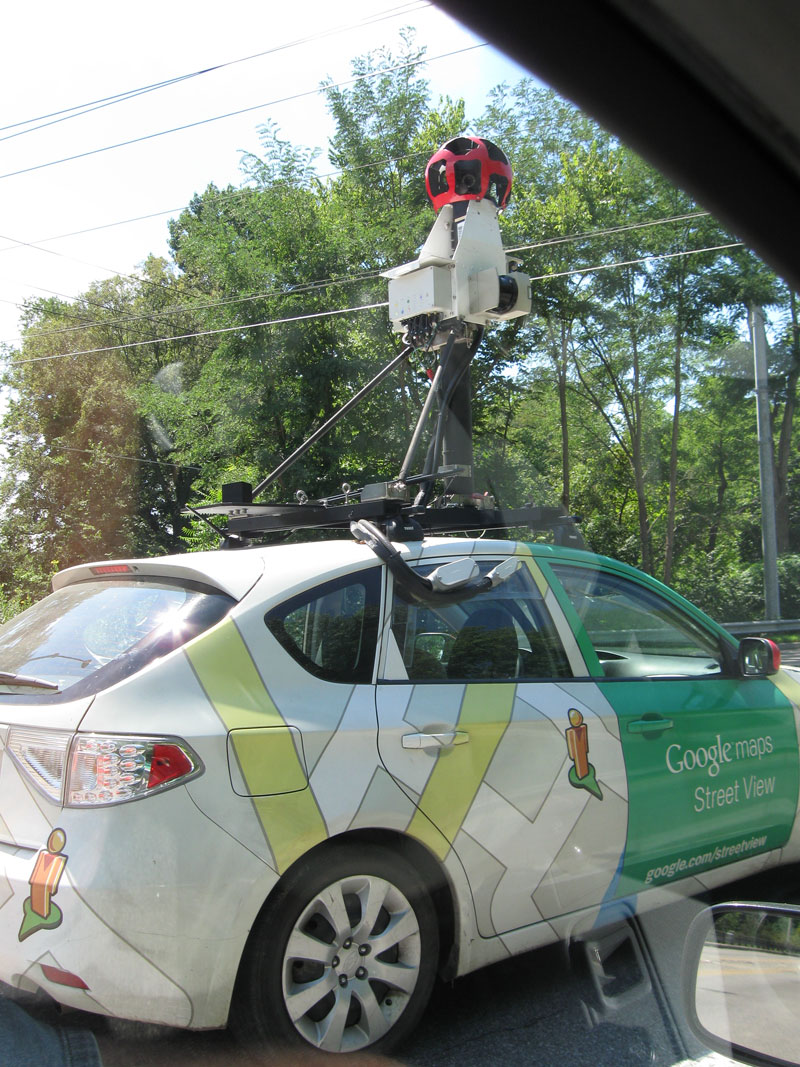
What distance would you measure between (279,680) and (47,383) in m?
30.9

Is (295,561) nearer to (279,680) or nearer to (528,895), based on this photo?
(279,680)

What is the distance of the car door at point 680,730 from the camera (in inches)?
138

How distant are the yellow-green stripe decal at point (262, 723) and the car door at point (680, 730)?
1349 millimetres

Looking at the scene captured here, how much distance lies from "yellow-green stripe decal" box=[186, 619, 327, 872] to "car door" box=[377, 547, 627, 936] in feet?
1.06

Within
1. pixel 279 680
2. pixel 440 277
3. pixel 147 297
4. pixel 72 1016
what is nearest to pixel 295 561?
pixel 279 680

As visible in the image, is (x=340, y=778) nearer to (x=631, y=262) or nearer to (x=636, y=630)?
(x=636, y=630)

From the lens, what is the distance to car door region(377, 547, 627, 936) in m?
3.00

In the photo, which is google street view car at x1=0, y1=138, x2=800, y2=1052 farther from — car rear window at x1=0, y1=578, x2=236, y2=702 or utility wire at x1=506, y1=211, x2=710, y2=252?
utility wire at x1=506, y1=211, x2=710, y2=252

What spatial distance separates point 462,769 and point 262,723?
2.43 feet

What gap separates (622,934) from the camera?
3.56m


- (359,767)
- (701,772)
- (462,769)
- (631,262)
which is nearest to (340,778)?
(359,767)

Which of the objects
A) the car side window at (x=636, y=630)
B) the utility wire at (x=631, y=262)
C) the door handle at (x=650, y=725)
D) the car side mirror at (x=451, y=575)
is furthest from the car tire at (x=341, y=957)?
the utility wire at (x=631, y=262)

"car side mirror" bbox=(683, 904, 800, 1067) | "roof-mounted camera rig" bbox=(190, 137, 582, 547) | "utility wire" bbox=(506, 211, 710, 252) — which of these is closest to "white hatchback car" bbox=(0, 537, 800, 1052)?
"roof-mounted camera rig" bbox=(190, 137, 582, 547)

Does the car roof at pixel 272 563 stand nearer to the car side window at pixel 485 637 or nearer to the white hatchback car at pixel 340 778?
the white hatchback car at pixel 340 778
